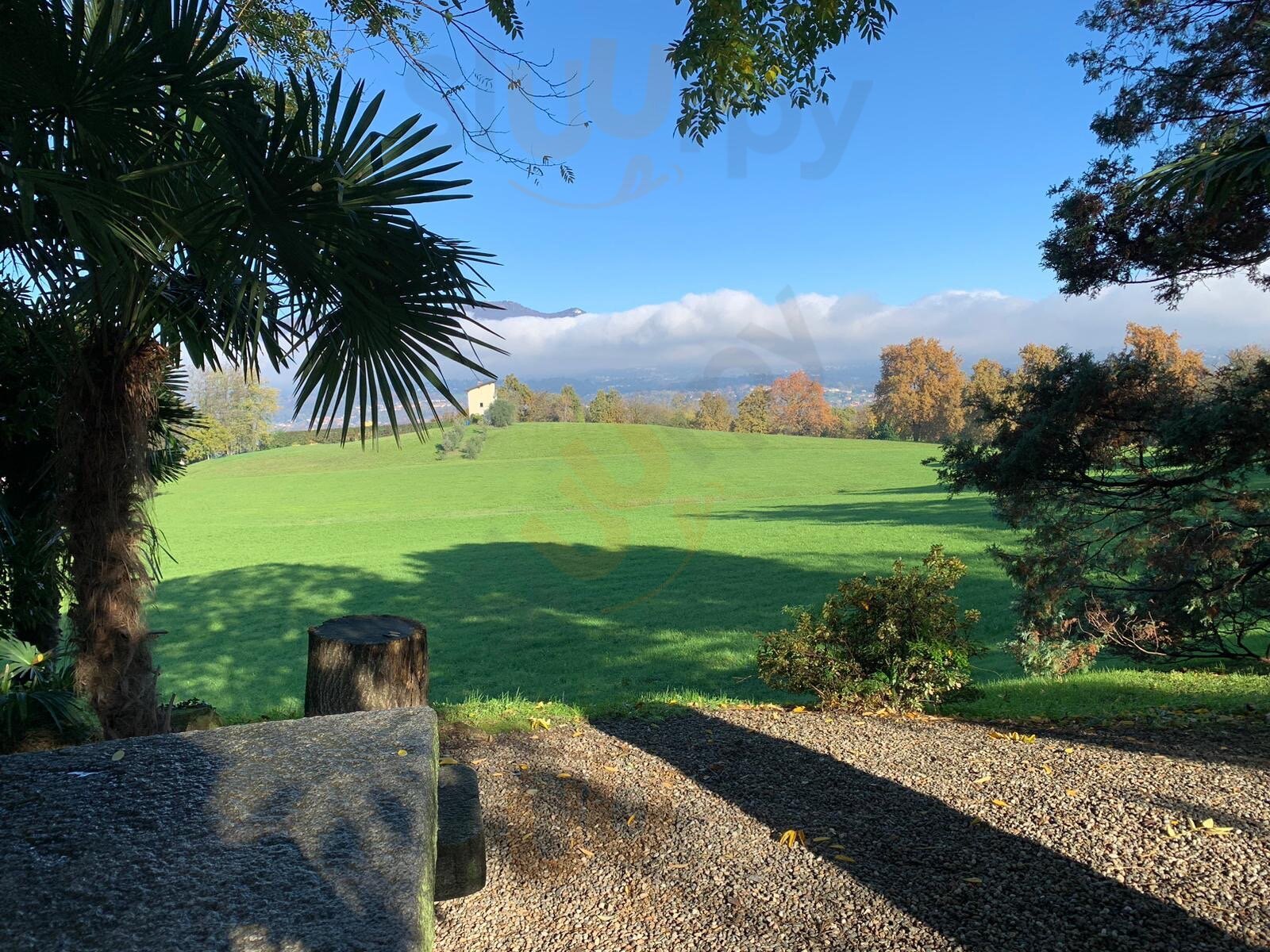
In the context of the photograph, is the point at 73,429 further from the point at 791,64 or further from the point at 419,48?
the point at 791,64

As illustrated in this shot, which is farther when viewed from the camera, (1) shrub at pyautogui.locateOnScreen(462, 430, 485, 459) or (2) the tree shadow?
(1) shrub at pyautogui.locateOnScreen(462, 430, 485, 459)

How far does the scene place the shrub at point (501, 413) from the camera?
51.0 meters

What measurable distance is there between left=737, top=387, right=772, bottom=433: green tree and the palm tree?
132ft

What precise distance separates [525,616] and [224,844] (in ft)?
45.5

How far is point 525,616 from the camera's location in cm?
1550

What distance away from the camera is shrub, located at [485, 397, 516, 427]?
167 feet

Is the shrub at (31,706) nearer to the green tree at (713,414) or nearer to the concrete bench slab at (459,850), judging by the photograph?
the concrete bench slab at (459,850)

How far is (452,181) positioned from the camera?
351 centimetres

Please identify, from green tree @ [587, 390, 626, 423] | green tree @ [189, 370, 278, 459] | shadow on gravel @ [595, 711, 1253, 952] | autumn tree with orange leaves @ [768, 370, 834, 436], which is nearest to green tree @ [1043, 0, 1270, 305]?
shadow on gravel @ [595, 711, 1253, 952]

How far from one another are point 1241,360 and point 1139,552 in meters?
2.03

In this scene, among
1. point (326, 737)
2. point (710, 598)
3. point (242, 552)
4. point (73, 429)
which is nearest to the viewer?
point (326, 737)

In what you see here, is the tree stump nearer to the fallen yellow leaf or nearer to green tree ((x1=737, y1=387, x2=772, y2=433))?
the fallen yellow leaf

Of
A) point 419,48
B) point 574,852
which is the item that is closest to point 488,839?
point 574,852

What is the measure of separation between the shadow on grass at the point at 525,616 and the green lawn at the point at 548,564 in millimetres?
63
